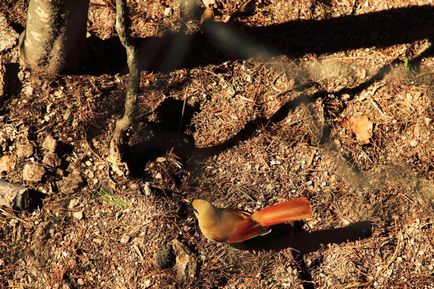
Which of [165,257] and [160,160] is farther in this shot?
[160,160]

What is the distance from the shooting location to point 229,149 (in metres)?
4.38

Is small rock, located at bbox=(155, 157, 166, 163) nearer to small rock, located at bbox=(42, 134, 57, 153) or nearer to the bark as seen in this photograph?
the bark

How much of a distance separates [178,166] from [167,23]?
1.18 metres

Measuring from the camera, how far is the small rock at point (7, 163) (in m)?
4.20

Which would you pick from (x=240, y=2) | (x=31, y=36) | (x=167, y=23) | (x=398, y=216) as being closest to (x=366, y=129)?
(x=398, y=216)

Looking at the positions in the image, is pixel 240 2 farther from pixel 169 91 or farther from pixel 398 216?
pixel 398 216

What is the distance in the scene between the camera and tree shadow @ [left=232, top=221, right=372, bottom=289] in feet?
13.6

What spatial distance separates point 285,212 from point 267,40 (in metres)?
1.53

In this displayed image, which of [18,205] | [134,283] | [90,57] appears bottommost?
[134,283]

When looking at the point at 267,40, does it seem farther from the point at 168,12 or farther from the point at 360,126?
the point at 360,126

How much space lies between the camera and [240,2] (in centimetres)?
486

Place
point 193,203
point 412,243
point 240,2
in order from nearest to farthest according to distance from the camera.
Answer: point 193,203
point 412,243
point 240,2

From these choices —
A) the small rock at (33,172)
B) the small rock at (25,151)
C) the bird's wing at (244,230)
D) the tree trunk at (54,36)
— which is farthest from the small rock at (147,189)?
the tree trunk at (54,36)

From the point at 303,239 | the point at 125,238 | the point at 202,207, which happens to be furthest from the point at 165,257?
the point at 303,239
